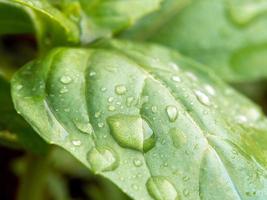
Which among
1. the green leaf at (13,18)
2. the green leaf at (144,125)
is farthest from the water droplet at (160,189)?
the green leaf at (13,18)

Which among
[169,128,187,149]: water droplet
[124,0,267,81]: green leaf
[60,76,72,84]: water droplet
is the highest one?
[169,128,187,149]: water droplet

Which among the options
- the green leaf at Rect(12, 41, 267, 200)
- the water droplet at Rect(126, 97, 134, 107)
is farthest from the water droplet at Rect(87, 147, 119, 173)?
the water droplet at Rect(126, 97, 134, 107)

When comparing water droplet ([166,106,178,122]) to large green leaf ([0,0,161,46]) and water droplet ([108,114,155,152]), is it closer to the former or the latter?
Answer: water droplet ([108,114,155,152])

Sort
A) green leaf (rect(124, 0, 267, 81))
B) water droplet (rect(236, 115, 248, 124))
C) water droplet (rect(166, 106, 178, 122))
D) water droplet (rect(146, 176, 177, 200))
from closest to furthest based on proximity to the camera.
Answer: water droplet (rect(146, 176, 177, 200))
water droplet (rect(166, 106, 178, 122))
water droplet (rect(236, 115, 248, 124))
green leaf (rect(124, 0, 267, 81))

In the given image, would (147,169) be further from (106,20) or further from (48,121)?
(106,20)

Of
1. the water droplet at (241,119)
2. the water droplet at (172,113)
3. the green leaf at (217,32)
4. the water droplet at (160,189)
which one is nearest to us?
the water droplet at (160,189)

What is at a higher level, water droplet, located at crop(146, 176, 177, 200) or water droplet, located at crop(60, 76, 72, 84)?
water droplet, located at crop(60, 76, 72, 84)

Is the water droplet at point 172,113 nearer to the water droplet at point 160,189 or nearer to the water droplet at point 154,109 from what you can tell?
the water droplet at point 154,109
